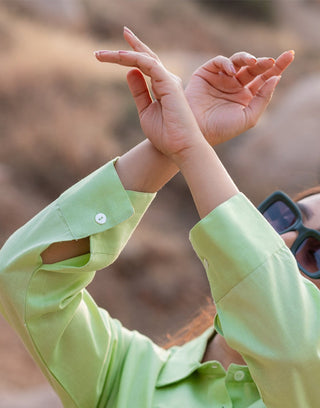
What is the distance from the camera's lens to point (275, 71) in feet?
3.69

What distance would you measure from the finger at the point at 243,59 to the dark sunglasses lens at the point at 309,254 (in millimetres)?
411

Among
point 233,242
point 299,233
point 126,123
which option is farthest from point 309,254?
point 126,123

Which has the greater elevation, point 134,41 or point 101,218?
point 134,41

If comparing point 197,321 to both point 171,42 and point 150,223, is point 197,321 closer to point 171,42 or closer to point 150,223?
point 150,223

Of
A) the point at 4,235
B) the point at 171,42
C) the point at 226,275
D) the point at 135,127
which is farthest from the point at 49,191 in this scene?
the point at 226,275

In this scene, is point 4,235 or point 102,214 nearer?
point 102,214

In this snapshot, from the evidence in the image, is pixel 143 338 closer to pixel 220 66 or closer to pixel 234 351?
pixel 234 351

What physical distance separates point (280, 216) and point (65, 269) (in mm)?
497

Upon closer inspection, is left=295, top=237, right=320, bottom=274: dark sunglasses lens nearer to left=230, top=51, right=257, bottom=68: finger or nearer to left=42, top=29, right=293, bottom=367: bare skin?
left=42, top=29, right=293, bottom=367: bare skin

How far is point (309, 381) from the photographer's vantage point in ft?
3.06

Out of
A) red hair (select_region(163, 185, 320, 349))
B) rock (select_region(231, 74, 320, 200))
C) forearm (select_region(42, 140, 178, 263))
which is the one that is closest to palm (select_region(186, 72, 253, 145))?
forearm (select_region(42, 140, 178, 263))

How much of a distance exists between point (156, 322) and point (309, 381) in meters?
2.58

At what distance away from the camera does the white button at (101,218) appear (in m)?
1.12

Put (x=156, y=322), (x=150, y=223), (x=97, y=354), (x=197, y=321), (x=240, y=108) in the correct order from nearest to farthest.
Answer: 1. (x=240, y=108)
2. (x=97, y=354)
3. (x=197, y=321)
4. (x=156, y=322)
5. (x=150, y=223)
